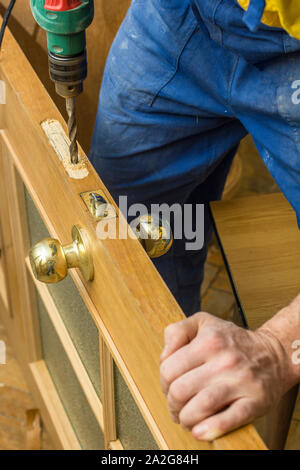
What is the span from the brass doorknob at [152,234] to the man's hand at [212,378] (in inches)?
4.6

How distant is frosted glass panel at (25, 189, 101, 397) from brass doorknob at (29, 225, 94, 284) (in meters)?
0.11

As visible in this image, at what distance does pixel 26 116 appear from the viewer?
67cm

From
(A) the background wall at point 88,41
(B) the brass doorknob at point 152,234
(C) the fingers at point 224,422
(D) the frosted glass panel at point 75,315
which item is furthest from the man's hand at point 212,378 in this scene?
(A) the background wall at point 88,41

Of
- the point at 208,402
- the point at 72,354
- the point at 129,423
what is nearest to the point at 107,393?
the point at 129,423

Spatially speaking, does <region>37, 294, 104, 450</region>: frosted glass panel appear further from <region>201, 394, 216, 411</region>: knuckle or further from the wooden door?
<region>201, 394, 216, 411</region>: knuckle

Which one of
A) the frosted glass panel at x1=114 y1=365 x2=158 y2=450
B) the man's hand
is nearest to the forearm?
the man's hand

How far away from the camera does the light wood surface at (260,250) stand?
0.86 m

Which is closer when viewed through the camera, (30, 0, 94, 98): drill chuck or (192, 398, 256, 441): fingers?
(192, 398, 256, 441): fingers

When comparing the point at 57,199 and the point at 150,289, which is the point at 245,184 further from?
the point at 150,289

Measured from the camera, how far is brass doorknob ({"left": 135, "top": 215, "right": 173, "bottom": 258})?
1.97 feet

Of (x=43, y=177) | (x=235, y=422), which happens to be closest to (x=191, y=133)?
(x=43, y=177)

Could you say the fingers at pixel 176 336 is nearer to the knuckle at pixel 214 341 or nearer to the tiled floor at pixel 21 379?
the knuckle at pixel 214 341

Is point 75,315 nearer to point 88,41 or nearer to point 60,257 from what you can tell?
point 60,257
